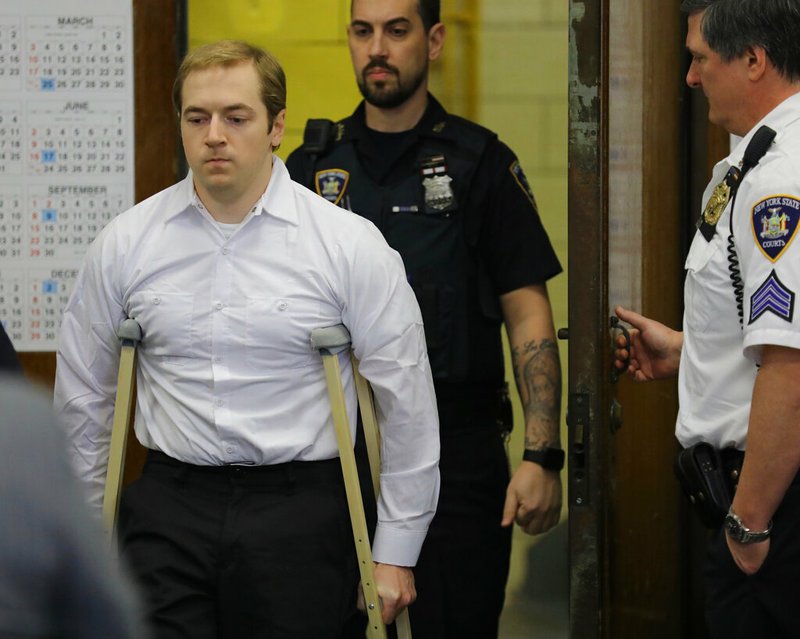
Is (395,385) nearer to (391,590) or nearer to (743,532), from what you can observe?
(391,590)

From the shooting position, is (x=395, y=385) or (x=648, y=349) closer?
(x=395, y=385)

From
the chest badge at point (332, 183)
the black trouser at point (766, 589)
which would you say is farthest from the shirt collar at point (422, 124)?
the black trouser at point (766, 589)

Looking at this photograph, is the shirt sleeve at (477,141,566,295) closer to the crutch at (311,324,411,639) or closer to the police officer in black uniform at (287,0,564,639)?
the police officer in black uniform at (287,0,564,639)

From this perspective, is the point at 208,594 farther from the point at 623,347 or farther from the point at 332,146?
the point at 332,146

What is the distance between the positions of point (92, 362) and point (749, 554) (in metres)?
1.26

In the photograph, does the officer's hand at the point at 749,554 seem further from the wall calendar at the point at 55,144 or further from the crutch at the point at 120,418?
the wall calendar at the point at 55,144

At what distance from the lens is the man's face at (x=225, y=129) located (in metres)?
2.40

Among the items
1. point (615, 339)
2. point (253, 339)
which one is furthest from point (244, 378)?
point (615, 339)

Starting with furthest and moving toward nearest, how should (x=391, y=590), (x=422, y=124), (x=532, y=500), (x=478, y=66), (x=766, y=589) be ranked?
1. (x=478, y=66)
2. (x=422, y=124)
3. (x=532, y=500)
4. (x=391, y=590)
5. (x=766, y=589)

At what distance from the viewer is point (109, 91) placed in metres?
3.47

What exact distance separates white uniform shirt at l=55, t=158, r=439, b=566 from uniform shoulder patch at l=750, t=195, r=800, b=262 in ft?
2.19

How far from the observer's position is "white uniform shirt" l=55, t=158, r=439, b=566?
7.73ft

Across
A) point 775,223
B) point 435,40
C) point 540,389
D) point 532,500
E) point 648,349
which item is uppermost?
point 435,40

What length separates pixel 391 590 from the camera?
2426 mm
